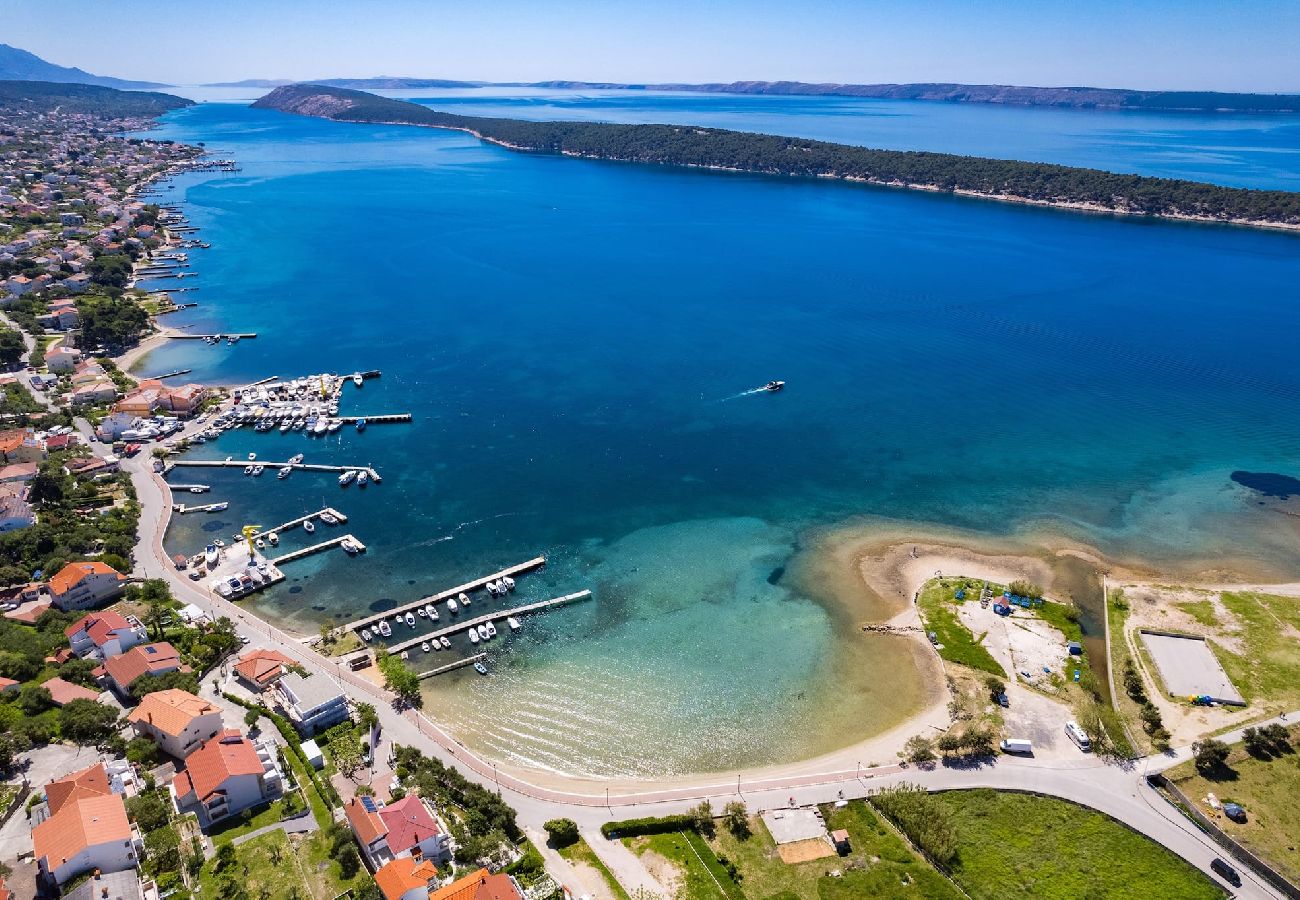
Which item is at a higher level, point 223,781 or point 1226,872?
point 223,781

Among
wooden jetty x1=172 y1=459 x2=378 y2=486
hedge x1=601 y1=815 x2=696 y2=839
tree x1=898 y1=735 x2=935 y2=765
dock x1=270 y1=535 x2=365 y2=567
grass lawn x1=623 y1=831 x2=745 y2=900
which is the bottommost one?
grass lawn x1=623 y1=831 x2=745 y2=900

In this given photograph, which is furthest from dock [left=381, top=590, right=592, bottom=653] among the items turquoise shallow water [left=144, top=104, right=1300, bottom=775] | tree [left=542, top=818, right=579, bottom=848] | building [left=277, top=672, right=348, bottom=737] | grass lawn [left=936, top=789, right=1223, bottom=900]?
grass lawn [left=936, top=789, right=1223, bottom=900]

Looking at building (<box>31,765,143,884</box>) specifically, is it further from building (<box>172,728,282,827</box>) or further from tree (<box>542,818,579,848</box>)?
tree (<box>542,818,579,848</box>)

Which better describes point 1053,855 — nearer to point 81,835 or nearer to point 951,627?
point 951,627

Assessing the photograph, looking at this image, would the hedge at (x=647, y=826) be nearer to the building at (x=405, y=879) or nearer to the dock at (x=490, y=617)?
the building at (x=405, y=879)

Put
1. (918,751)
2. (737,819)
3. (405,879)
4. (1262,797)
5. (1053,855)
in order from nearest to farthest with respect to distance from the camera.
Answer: (405,879), (1053,855), (737,819), (1262,797), (918,751)

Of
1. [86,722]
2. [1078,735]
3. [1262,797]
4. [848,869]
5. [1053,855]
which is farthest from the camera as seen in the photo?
[1078,735]

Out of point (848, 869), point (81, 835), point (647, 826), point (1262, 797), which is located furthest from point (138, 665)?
point (1262, 797)
